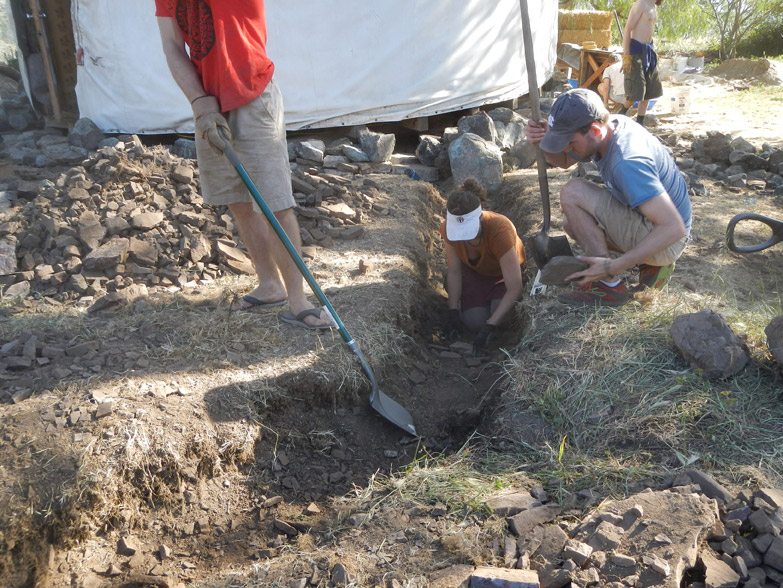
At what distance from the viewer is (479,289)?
4281 mm

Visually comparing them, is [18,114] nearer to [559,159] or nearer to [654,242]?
[559,159]

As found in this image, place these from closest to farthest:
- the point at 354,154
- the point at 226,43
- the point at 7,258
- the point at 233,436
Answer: the point at 233,436 → the point at 226,43 → the point at 7,258 → the point at 354,154

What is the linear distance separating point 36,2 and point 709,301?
7.46 m

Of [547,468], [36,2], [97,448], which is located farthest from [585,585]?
[36,2]

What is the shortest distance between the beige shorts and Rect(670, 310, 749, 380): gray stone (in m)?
1.98

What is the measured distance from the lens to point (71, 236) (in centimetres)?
423

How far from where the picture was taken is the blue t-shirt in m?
3.03

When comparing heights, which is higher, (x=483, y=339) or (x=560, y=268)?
(x=560, y=268)

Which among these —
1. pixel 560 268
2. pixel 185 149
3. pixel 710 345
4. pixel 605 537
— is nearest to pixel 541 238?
pixel 560 268

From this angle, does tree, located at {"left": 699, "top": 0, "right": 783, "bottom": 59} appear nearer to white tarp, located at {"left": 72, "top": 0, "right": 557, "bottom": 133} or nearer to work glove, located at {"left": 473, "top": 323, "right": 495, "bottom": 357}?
white tarp, located at {"left": 72, "top": 0, "right": 557, "bottom": 133}

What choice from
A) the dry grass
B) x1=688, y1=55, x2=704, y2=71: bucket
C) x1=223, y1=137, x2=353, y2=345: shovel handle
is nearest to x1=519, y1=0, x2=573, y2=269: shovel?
the dry grass

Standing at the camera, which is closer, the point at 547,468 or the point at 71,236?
the point at 547,468

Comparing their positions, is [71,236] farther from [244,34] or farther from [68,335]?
[244,34]

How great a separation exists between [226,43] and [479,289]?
2.18 metres
